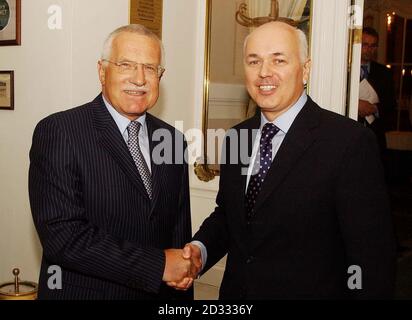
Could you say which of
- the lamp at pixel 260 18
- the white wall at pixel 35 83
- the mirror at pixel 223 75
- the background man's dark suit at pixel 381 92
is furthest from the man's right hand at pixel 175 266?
the background man's dark suit at pixel 381 92

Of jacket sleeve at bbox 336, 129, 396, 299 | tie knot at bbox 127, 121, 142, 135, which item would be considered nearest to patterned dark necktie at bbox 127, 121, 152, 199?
tie knot at bbox 127, 121, 142, 135

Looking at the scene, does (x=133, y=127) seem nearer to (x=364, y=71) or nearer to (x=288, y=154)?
(x=288, y=154)

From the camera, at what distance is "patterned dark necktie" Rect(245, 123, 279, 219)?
206 cm

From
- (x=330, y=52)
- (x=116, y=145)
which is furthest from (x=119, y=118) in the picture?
(x=330, y=52)

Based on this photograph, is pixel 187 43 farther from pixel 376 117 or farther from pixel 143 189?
pixel 143 189

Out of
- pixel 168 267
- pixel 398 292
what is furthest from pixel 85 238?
pixel 398 292

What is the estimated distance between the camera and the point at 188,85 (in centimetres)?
444

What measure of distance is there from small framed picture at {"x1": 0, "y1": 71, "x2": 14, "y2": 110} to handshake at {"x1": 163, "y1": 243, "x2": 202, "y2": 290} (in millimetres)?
1907

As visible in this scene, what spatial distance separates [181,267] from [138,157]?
1.54ft

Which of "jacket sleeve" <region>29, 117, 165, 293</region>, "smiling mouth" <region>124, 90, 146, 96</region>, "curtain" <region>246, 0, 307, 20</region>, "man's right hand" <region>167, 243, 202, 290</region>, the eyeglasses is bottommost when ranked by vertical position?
"man's right hand" <region>167, 243, 202, 290</region>

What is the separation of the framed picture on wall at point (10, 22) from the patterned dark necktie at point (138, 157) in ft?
5.47

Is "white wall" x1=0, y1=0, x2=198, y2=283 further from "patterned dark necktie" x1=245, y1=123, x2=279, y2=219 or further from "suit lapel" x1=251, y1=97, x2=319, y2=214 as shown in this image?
"suit lapel" x1=251, y1=97, x2=319, y2=214

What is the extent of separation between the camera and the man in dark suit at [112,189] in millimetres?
1946

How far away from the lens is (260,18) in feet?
13.8
